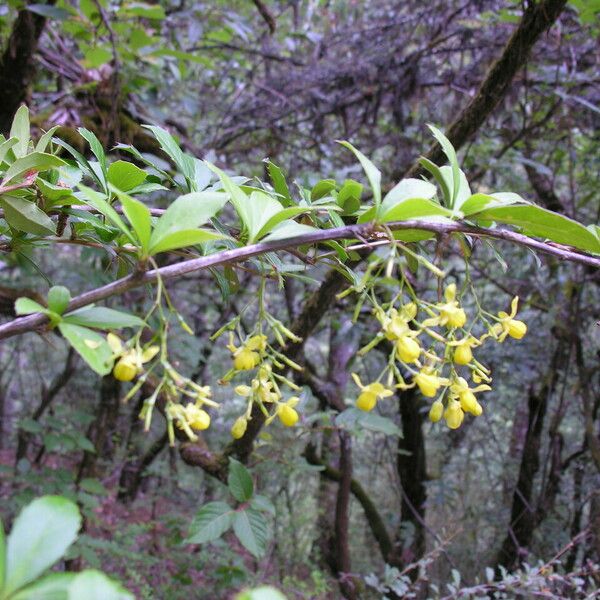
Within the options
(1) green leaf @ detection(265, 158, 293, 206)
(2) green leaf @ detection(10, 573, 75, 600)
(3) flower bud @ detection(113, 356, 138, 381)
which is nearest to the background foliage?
(1) green leaf @ detection(265, 158, 293, 206)

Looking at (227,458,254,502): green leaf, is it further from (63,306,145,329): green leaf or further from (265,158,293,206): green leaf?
(63,306,145,329): green leaf

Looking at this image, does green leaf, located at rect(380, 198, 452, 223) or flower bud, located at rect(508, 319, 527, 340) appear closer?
green leaf, located at rect(380, 198, 452, 223)

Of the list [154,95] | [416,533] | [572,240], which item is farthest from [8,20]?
[416,533]

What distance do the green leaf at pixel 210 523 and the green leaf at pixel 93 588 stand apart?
94cm

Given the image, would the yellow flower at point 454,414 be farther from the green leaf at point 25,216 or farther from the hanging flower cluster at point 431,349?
the green leaf at point 25,216

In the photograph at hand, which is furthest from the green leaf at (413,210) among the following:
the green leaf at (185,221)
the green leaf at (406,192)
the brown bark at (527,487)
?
the brown bark at (527,487)

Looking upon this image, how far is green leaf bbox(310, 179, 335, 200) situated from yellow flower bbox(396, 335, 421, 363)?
0.22 m

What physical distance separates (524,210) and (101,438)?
244 cm

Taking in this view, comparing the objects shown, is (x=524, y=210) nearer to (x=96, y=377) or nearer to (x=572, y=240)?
(x=572, y=240)

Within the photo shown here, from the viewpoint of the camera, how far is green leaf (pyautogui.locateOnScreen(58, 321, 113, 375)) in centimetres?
36

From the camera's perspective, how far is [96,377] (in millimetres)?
3664

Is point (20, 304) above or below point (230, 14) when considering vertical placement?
below

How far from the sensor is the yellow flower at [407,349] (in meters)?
0.45

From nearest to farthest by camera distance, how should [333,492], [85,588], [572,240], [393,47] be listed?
1. [85,588]
2. [572,240]
3. [393,47]
4. [333,492]
